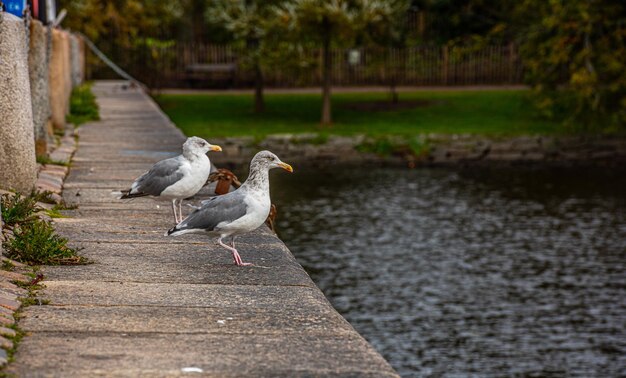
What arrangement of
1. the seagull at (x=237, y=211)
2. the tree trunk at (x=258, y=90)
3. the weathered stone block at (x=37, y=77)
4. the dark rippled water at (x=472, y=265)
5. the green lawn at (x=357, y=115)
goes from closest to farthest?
Answer: the seagull at (x=237, y=211) → the weathered stone block at (x=37, y=77) → the dark rippled water at (x=472, y=265) → the green lawn at (x=357, y=115) → the tree trunk at (x=258, y=90)

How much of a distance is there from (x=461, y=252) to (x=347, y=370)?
18624 millimetres

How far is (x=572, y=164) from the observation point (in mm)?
38281

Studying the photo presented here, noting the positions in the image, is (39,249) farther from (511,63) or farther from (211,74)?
(511,63)

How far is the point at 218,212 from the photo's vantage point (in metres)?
8.27

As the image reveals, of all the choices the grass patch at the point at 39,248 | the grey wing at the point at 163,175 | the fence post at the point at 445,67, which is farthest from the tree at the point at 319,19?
the grass patch at the point at 39,248

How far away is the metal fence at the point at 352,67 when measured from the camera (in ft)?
166

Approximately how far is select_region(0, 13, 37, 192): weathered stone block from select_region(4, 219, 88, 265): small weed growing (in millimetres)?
2168

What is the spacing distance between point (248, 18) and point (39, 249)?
33.3 meters

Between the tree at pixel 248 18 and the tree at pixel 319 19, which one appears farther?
the tree at pixel 248 18

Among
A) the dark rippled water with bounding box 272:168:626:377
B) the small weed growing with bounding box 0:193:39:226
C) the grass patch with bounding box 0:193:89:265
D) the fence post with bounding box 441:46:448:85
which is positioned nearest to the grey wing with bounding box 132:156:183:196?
the small weed growing with bounding box 0:193:39:226

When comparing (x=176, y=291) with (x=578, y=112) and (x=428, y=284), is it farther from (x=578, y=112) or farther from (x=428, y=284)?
(x=578, y=112)

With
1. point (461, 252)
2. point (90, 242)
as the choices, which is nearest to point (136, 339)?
point (90, 242)

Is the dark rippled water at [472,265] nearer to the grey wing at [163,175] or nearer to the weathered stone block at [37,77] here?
the weathered stone block at [37,77]

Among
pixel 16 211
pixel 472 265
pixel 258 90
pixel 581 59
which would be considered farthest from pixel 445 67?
pixel 16 211
